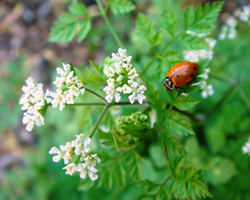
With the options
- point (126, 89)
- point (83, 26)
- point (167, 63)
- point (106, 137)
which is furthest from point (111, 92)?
point (83, 26)

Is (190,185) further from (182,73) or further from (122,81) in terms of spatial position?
(122,81)

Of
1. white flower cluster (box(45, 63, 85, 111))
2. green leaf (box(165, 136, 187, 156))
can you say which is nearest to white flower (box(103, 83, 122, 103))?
white flower cluster (box(45, 63, 85, 111))

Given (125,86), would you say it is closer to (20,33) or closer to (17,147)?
(17,147)

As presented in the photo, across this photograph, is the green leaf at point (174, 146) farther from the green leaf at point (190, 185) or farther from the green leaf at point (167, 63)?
the green leaf at point (167, 63)

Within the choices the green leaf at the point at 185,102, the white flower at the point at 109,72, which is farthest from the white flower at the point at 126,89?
the green leaf at the point at 185,102

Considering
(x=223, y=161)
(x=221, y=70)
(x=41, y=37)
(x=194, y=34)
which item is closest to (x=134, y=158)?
(x=194, y=34)

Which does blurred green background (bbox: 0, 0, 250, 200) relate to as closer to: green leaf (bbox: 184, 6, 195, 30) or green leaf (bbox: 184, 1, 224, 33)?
green leaf (bbox: 184, 1, 224, 33)
